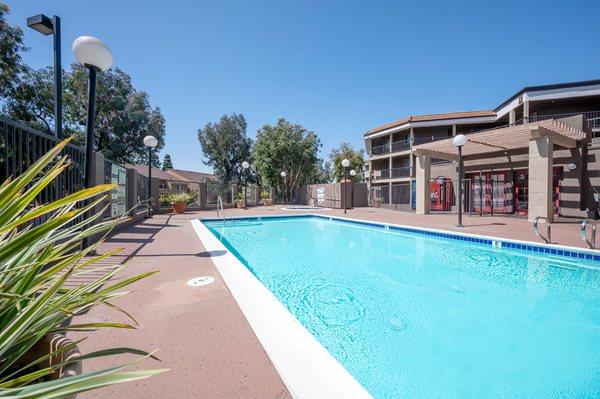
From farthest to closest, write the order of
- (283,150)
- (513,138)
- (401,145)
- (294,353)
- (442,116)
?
(283,150) → (401,145) → (442,116) → (513,138) → (294,353)

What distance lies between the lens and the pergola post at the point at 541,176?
34.8 ft

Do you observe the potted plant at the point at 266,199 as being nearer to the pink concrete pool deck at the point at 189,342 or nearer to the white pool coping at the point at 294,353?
the pink concrete pool deck at the point at 189,342

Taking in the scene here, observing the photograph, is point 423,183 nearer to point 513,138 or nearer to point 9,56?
point 513,138

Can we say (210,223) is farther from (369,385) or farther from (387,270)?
(369,385)

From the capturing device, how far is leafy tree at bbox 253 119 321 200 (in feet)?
83.5

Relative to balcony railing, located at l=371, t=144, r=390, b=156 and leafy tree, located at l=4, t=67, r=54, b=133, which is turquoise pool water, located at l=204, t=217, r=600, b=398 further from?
balcony railing, located at l=371, t=144, r=390, b=156

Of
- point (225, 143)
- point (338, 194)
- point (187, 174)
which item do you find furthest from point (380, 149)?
point (187, 174)

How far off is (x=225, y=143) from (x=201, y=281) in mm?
30955

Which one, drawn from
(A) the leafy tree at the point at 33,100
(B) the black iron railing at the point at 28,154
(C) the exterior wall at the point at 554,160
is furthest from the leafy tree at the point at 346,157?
(B) the black iron railing at the point at 28,154

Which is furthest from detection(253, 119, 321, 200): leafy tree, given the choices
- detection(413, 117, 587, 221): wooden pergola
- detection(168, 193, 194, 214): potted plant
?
detection(413, 117, 587, 221): wooden pergola

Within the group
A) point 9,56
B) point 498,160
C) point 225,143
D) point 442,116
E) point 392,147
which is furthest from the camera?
point 225,143

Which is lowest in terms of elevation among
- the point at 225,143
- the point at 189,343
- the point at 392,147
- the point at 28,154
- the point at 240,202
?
the point at 189,343

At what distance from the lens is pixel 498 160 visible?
15.1 metres

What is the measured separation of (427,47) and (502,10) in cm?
376
